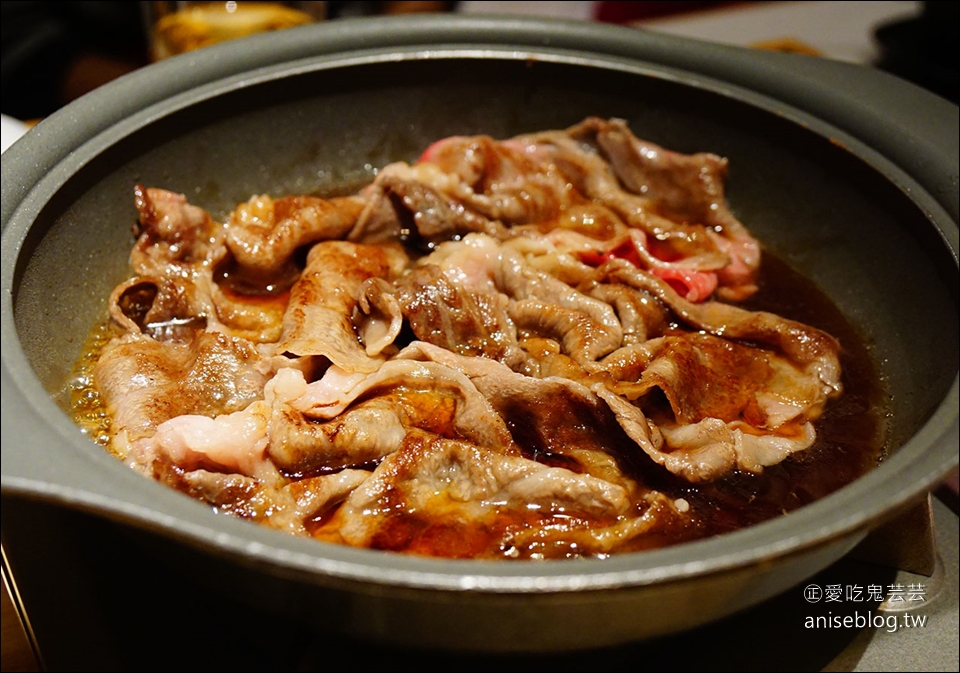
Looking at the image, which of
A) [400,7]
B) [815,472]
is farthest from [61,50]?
[815,472]

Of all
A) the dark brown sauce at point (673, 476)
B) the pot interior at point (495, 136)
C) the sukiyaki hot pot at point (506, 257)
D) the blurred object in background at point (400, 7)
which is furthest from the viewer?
the blurred object in background at point (400, 7)

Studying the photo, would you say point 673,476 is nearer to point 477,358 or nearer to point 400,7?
point 477,358

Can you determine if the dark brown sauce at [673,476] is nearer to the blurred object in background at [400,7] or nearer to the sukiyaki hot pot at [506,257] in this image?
the sukiyaki hot pot at [506,257]

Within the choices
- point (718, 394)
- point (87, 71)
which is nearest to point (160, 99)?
point (718, 394)

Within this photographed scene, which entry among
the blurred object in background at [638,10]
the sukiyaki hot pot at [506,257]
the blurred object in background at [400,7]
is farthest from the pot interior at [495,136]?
the blurred object in background at [638,10]

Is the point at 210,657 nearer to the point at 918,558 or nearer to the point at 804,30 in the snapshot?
the point at 918,558

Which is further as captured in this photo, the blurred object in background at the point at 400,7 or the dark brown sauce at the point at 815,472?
the blurred object in background at the point at 400,7

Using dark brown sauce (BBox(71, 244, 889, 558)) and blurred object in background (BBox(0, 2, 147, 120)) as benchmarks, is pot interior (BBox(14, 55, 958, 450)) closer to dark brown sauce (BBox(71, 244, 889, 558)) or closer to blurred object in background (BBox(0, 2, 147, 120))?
dark brown sauce (BBox(71, 244, 889, 558))
